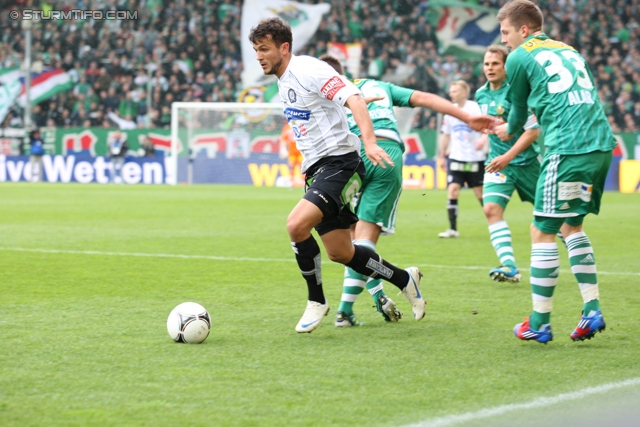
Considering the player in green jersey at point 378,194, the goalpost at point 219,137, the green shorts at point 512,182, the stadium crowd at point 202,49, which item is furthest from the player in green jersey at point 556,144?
the stadium crowd at point 202,49

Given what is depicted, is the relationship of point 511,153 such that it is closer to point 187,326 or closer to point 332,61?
point 332,61

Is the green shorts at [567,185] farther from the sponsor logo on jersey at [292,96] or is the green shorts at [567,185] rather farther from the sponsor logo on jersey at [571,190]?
the sponsor logo on jersey at [292,96]

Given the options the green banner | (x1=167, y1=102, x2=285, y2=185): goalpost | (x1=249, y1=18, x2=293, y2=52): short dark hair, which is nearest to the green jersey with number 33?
(x1=249, y1=18, x2=293, y2=52): short dark hair

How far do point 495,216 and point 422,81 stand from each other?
Result: 23608mm

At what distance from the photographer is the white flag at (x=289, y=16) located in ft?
108

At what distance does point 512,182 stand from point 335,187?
3.32 m

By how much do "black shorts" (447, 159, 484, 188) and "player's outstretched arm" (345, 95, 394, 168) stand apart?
24.6ft

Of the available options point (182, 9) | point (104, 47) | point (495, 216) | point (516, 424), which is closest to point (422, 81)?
point (182, 9)

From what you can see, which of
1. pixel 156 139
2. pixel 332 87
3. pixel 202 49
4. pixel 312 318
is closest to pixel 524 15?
pixel 332 87

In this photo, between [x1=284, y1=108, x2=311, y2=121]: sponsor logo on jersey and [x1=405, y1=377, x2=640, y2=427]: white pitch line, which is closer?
[x1=405, y1=377, x2=640, y2=427]: white pitch line

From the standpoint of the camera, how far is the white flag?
108ft

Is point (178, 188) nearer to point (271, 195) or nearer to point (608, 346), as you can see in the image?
point (271, 195)

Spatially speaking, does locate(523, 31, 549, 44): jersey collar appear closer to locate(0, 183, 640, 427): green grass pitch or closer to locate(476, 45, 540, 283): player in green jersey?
locate(0, 183, 640, 427): green grass pitch

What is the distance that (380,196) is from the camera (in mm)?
6043
